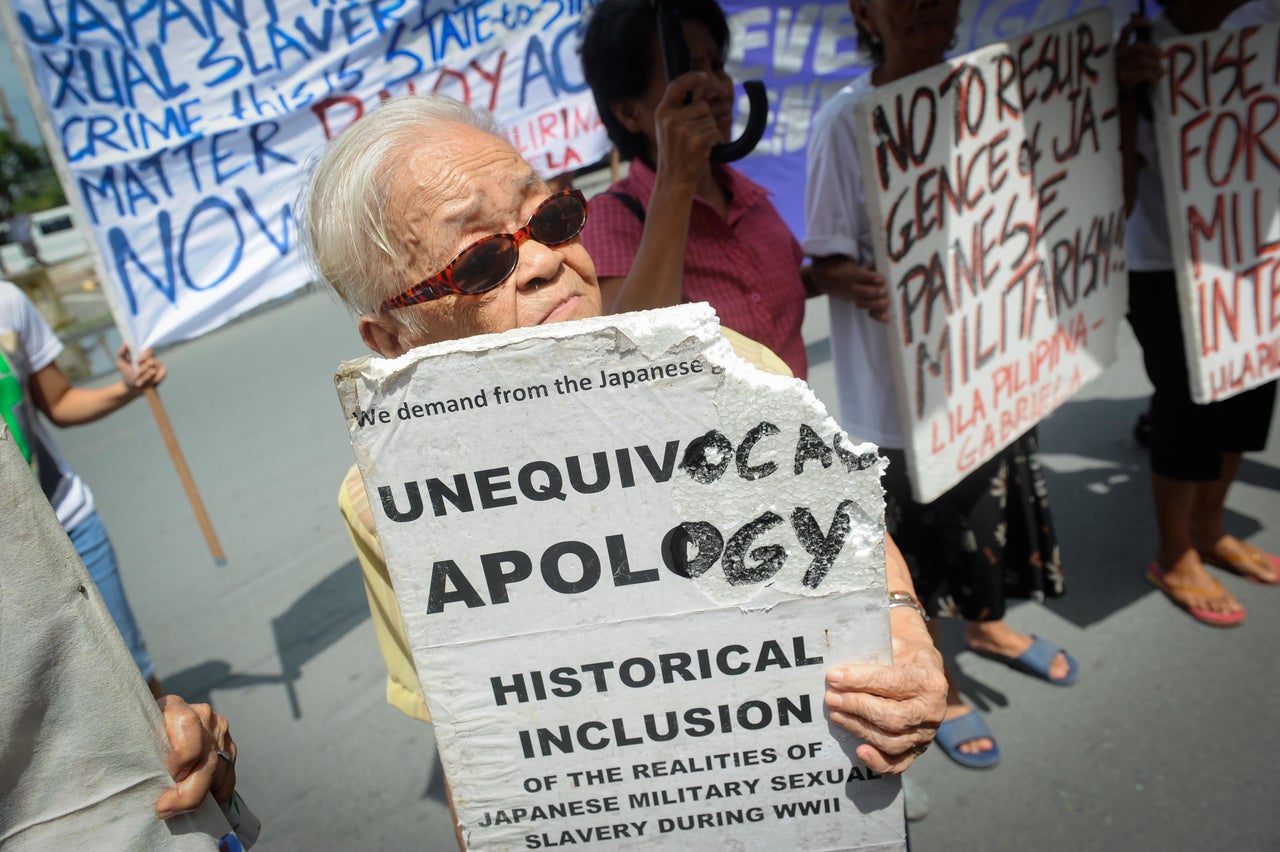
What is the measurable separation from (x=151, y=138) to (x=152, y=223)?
251 millimetres

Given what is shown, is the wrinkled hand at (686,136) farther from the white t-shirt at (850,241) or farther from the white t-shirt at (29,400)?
the white t-shirt at (29,400)

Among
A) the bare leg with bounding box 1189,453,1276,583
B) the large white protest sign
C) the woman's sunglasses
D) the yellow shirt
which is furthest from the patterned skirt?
the large white protest sign

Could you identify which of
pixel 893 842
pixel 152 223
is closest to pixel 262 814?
pixel 152 223

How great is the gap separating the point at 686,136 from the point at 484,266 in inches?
28.0

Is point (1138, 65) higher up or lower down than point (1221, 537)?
higher up

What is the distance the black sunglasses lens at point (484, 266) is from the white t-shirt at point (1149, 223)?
215 centimetres

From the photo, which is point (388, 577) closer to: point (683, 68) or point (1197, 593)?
point (683, 68)

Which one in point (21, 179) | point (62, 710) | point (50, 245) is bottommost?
point (50, 245)

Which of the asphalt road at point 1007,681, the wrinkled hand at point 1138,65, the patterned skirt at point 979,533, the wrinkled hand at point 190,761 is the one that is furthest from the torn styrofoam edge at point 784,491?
the wrinkled hand at point 1138,65

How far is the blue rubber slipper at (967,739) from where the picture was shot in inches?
88.8

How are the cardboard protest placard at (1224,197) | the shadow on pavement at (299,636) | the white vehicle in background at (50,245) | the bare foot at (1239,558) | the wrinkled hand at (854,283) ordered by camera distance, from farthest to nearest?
the white vehicle in background at (50,245) → the shadow on pavement at (299,636) → the bare foot at (1239,558) → the cardboard protest placard at (1224,197) → the wrinkled hand at (854,283)

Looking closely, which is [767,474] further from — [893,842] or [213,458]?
[213,458]

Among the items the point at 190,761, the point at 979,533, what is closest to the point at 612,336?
the point at 190,761

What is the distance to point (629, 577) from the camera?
0.92 m
